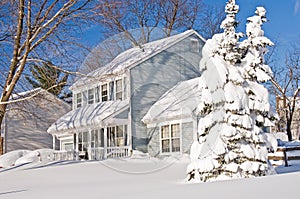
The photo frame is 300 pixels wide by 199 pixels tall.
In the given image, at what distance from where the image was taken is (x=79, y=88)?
2352 cm

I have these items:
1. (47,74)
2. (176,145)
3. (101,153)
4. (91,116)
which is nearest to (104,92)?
(91,116)

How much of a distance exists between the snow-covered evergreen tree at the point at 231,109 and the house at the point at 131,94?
26.3ft

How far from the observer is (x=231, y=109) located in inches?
355

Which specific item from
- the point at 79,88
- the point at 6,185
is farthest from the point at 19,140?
the point at 6,185

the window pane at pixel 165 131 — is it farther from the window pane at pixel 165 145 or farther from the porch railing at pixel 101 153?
the porch railing at pixel 101 153

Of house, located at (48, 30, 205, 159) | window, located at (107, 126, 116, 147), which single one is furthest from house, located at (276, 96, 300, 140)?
window, located at (107, 126, 116, 147)

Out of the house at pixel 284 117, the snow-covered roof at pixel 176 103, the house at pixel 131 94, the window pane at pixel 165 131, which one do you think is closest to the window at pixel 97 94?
the house at pixel 131 94

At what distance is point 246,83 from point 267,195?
4.92m

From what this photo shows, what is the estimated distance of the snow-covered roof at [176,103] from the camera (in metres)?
16.4

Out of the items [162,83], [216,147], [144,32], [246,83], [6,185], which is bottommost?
[6,185]

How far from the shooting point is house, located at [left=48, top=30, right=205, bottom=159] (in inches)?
725

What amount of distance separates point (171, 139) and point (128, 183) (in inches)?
318

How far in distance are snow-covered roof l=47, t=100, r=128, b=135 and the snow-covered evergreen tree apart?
913 centimetres

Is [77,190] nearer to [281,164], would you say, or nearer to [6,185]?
[6,185]
